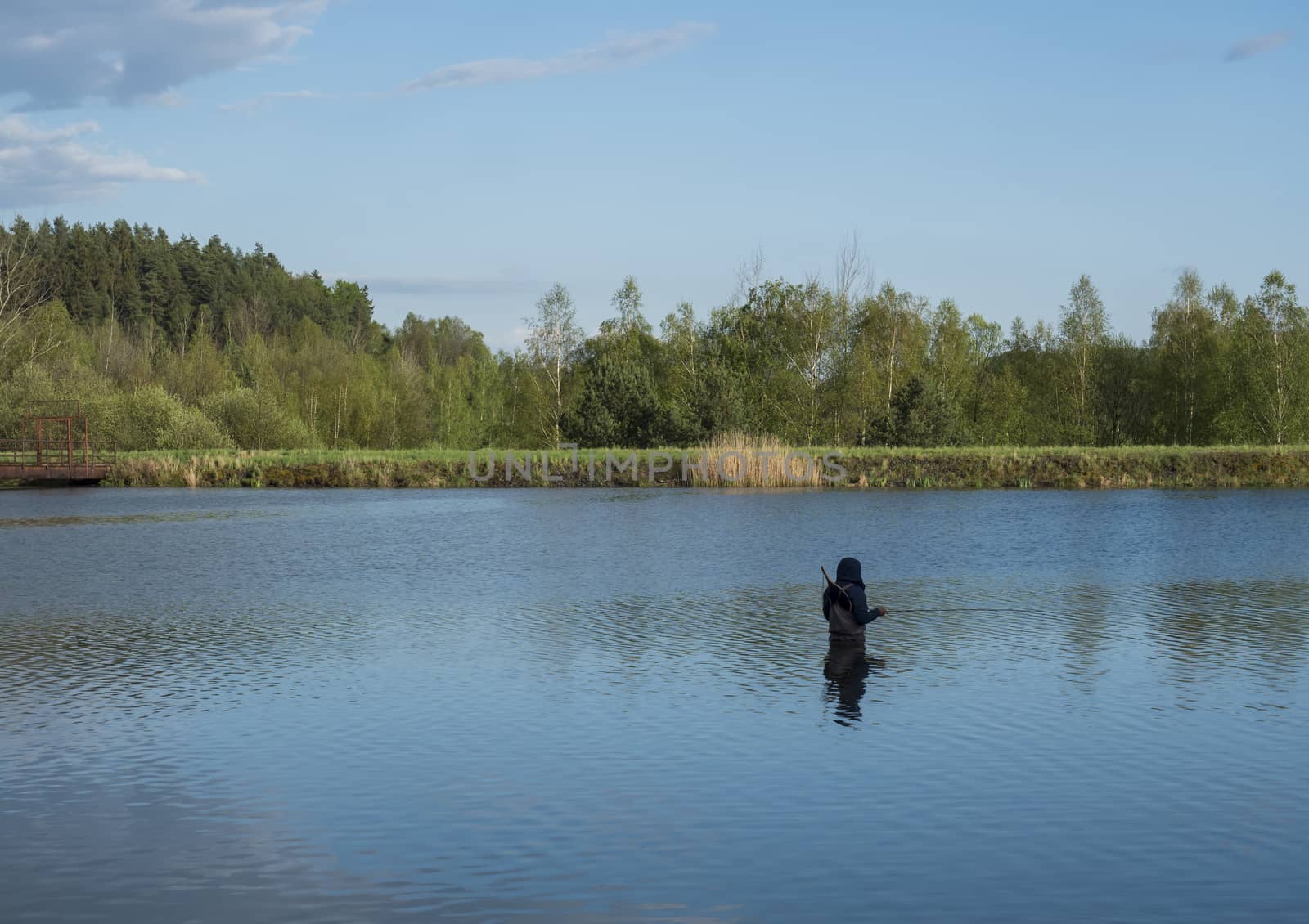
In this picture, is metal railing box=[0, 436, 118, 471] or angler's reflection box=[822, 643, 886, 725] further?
metal railing box=[0, 436, 118, 471]

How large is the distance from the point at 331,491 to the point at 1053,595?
34969 mm

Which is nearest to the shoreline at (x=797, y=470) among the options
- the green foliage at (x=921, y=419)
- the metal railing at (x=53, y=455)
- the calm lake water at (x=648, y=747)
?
the metal railing at (x=53, y=455)

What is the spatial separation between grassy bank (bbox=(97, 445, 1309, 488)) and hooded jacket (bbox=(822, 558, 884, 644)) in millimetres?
35716

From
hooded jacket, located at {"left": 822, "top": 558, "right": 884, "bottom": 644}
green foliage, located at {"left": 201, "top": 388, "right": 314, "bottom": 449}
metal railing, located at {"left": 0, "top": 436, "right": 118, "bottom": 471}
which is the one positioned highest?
green foliage, located at {"left": 201, "top": 388, "right": 314, "bottom": 449}

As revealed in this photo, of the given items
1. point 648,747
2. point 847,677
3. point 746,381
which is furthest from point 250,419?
point 648,747

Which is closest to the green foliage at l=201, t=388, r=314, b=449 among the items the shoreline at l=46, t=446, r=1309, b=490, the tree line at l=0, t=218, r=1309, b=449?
the tree line at l=0, t=218, r=1309, b=449

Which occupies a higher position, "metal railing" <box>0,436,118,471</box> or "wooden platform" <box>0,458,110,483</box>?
"metal railing" <box>0,436,118,471</box>

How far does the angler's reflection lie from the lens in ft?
35.0

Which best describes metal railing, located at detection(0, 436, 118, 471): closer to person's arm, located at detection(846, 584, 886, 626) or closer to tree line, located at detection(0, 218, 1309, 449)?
tree line, located at detection(0, 218, 1309, 449)

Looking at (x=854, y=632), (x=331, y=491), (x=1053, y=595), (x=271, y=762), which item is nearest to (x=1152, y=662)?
(x=854, y=632)

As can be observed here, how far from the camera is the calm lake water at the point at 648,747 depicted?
21.3 ft

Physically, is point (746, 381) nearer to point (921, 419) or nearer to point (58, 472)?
point (921, 419)

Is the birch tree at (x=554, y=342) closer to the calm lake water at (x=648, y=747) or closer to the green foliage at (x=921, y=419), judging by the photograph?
the green foliage at (x=921, y=419)

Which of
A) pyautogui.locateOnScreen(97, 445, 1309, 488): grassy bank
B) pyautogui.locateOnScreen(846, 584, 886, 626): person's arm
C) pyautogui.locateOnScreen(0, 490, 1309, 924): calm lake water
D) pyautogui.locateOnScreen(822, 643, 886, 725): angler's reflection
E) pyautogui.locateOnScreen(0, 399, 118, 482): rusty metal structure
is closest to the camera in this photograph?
pyautogui.locateOnScreen(0, 490, 1309, 924): calm lake water
